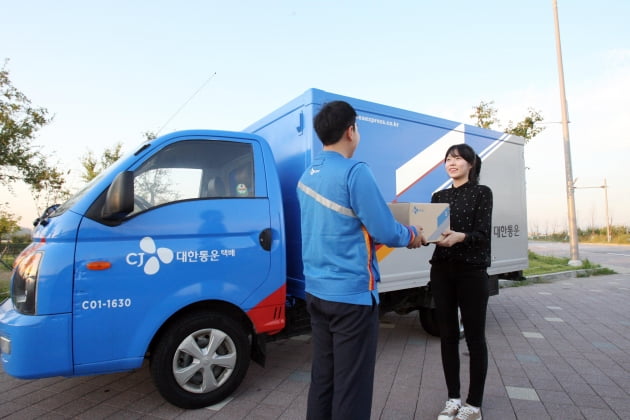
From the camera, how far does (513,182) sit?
5.01 metres

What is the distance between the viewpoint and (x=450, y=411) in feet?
8.43

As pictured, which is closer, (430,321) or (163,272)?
(163,272)

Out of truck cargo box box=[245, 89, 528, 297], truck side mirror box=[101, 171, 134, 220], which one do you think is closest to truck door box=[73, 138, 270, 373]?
truck side mirror box=[101, 171, 134, 220]

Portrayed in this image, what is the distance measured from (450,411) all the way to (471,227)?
1229 mm

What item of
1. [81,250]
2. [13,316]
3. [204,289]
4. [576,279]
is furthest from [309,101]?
[576,279]

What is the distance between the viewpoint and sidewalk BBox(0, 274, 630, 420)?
275 cm

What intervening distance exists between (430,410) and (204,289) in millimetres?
1823

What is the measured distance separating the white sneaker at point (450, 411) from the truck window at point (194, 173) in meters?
2.06

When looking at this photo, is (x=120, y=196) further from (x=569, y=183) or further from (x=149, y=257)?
(x=569, y=183)

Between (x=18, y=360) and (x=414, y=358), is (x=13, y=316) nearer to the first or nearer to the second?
(x=18, y=360)

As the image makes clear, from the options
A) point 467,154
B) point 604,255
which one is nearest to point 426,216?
point 467,154

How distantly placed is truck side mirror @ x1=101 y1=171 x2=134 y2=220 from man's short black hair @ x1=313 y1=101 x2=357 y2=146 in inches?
52.6

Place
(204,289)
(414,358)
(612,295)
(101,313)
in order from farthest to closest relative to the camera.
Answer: (612,295)
(414,358)
(204,289)
(101,313)

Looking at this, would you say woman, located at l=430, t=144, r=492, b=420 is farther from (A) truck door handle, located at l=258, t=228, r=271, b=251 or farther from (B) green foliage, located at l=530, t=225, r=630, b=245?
(B) green foliage, located at l=530, t=225, r=630, b=245
